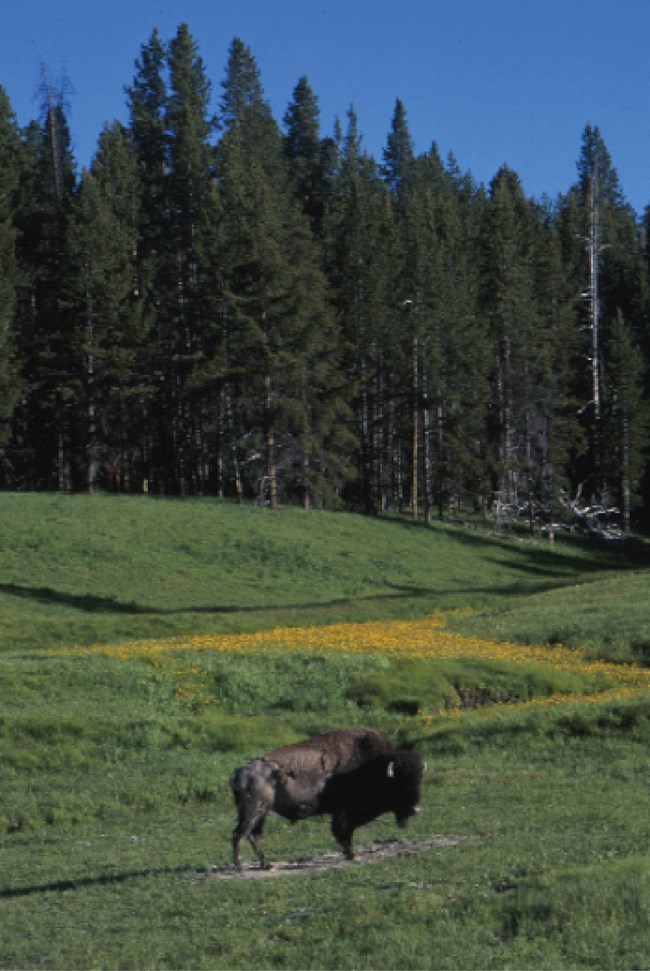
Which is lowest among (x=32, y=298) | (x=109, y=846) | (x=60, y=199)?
(x=109, y=846)

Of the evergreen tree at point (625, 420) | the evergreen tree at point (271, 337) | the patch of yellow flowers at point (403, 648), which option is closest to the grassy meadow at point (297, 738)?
the patch of yellow flowers at point (403, 648)

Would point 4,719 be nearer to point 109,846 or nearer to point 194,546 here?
point 109,846

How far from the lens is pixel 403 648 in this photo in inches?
1259

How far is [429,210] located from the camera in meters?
90.1

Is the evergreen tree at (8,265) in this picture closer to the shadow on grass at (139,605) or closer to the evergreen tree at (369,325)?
the evergreen tree at (369,325)

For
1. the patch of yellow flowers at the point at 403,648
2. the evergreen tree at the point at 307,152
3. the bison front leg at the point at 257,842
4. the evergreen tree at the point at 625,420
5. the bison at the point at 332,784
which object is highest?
the evergreen tree at the point at 307,152

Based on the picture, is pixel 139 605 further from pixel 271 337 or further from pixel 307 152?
pixel 307 152

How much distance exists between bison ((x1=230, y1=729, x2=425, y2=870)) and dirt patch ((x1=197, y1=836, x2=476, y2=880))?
0.16 metres

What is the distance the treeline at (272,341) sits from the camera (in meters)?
68.8

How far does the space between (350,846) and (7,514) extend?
48.7 metres

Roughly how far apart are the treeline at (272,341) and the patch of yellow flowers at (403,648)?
102 ft

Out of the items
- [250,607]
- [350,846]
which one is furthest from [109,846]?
[250,607]

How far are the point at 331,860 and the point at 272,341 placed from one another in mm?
55899

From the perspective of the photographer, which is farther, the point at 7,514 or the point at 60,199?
the point at 60,199
